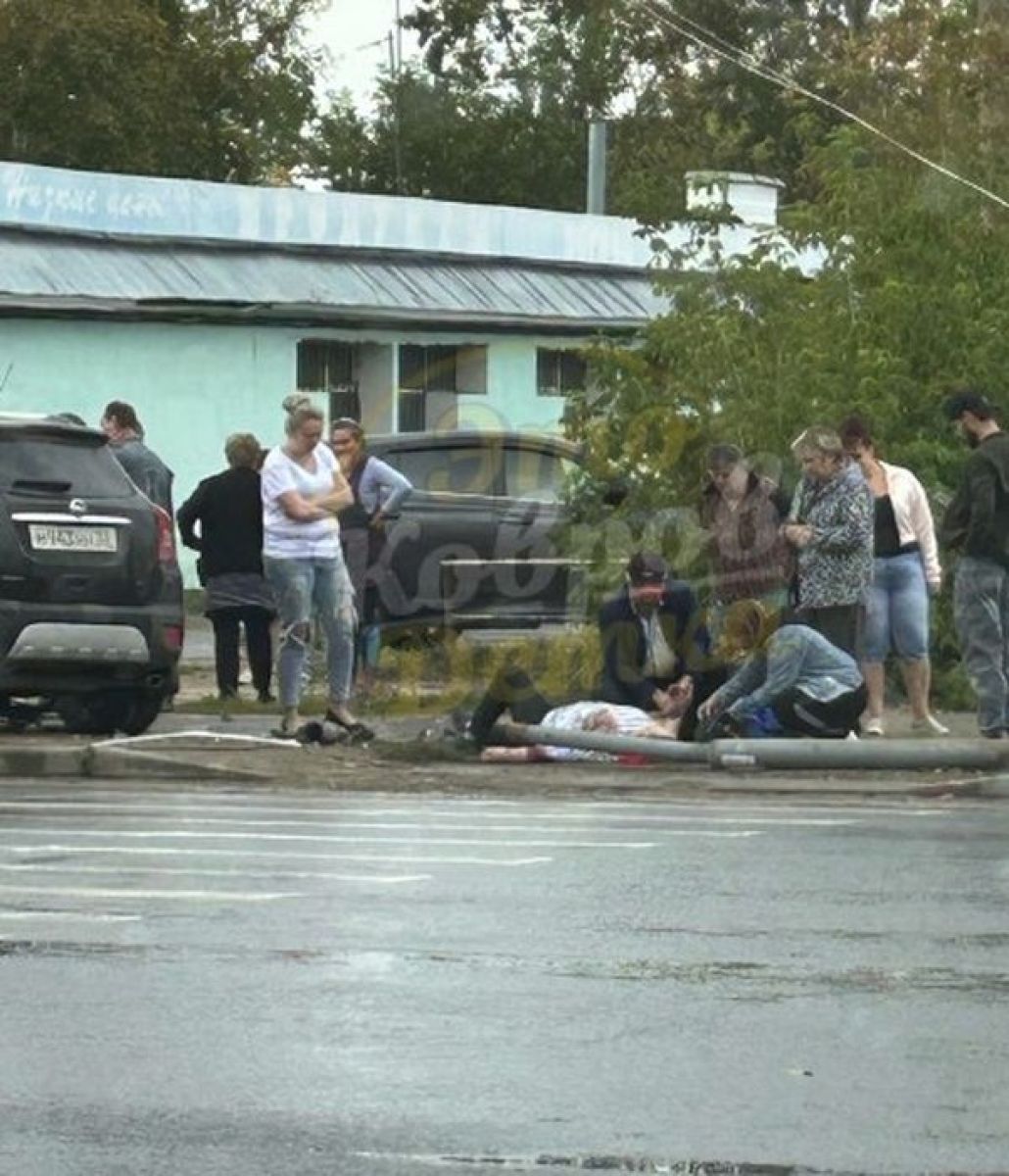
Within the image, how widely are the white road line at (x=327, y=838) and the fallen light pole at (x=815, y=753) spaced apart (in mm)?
3182

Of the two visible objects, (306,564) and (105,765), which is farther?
(306,564)

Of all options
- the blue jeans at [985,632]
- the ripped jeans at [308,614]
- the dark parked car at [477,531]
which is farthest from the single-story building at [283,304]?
the blue jeans at [985,632]

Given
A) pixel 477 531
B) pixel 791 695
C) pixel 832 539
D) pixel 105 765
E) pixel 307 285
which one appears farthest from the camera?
pixel 307 285

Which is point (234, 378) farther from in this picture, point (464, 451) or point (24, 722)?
point (24, 722)

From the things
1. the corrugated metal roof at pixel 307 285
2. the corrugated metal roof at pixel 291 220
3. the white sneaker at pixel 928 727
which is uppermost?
the corrugated metal roof at pixel 291 220

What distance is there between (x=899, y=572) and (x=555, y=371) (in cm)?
2278

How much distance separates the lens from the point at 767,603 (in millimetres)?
19750

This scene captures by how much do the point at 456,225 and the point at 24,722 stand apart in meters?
22.2

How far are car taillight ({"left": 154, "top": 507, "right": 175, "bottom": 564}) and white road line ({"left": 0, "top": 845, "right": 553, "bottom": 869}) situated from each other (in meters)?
6.26

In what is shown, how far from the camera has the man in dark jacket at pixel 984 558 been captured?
18.3 meters

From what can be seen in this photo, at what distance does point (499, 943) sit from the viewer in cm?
1030

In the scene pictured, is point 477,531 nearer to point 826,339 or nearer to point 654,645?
point 826,339

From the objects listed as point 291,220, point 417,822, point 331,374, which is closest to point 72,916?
point 417,822

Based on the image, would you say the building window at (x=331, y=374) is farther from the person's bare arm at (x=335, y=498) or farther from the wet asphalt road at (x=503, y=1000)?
the wet asphalt road at (x=503, y=1000)
